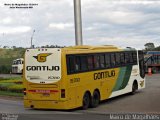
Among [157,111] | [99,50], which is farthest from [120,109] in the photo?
[99,50]

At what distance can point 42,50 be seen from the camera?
71.0 feet

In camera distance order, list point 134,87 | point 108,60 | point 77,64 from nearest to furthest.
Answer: point 77,64 < point 108,60 < point 134,87

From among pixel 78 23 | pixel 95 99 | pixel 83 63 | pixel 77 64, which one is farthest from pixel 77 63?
pixel 78 23

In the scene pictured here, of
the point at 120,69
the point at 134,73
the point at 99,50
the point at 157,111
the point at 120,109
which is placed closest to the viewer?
the point at 157,111

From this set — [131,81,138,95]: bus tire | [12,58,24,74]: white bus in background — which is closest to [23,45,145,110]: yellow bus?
[131,81,138,95]: bus tire

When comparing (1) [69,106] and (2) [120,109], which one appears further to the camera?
(2) [120,109]

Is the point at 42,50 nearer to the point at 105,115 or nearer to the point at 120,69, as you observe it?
the point at 105,115

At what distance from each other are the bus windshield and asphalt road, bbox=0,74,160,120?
1510mm

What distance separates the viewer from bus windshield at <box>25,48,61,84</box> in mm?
21188

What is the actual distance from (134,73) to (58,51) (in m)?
9.55

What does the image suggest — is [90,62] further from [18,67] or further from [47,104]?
[18,67]

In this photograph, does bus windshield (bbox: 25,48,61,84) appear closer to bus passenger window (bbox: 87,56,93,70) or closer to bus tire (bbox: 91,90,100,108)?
bus passenger window (bbox: 87,56,93,70)

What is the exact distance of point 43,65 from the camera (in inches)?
848

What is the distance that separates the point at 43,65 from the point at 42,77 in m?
0.55
